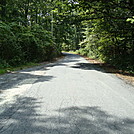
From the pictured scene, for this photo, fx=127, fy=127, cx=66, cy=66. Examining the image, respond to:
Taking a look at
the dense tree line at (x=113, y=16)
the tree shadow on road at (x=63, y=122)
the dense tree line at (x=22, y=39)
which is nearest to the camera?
the tree shadow on road at (x=63, y=122)

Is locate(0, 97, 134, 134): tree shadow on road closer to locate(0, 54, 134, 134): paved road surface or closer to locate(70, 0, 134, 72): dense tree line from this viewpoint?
locate(0, 54, 134, 134): paved road surface

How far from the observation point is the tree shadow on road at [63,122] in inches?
87.1

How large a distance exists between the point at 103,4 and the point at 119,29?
9.44 ft

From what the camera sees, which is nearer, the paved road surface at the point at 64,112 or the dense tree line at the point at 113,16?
the paved road surface at the point at 64,112

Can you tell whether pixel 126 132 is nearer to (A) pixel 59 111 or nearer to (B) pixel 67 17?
(A) pixel 59 111

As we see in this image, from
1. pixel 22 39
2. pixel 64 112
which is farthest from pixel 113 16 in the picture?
pixel 64 112

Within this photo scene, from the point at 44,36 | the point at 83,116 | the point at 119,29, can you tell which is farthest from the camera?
the point at 44,36

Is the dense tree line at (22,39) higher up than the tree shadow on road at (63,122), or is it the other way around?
the dense tree line at (22,39)

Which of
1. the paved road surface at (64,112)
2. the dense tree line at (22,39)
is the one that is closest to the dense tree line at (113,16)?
the dense tree line at (22,39)

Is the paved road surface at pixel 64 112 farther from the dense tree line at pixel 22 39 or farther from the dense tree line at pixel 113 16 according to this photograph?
the dense tree line at pixel 113 16

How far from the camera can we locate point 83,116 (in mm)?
2705

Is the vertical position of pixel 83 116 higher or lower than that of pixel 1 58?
lower

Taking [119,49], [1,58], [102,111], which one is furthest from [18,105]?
[119,49]

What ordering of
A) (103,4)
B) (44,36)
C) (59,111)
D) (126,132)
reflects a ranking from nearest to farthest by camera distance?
1. (126,132)
2. (59,111)
3. (103,4)
4. (44,36)
